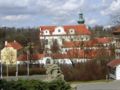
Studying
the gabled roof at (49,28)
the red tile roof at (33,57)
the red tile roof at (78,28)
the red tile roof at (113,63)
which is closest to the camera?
the red tile roof at (113,63)

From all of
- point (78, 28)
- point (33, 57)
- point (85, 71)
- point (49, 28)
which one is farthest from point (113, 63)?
point (49, 28)

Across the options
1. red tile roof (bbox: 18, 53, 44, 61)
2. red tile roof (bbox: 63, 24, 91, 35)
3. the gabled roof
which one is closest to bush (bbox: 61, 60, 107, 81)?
red tile roof (bbox: 18, 53, 44, 61)

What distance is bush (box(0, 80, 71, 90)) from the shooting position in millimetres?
22511

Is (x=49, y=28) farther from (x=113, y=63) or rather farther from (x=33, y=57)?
(x=113, y=63)

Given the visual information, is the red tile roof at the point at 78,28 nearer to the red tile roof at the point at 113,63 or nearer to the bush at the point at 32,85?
the red tile roof at the point at 113,63

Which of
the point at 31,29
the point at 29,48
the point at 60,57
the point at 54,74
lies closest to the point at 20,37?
the point at 31,29

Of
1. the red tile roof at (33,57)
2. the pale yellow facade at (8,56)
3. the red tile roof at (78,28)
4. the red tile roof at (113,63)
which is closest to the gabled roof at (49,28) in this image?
the red tile roof at (78,28)

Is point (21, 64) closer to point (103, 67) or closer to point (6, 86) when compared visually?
point (103, 67)

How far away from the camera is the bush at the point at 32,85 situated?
22.5 metres

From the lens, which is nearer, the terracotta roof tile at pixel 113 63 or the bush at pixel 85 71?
the bush at pixel 85 71

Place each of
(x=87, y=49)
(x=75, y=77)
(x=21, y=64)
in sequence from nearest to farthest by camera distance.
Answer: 1. (x=75, y=77)
2. (x=87, y=49)
3. (x=21, y=64)

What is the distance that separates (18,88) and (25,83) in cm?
65

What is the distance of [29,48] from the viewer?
4156 inches

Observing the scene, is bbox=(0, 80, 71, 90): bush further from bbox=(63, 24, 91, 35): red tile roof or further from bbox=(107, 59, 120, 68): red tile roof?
bbox=(63, 24, 91, 35): red tile roof
